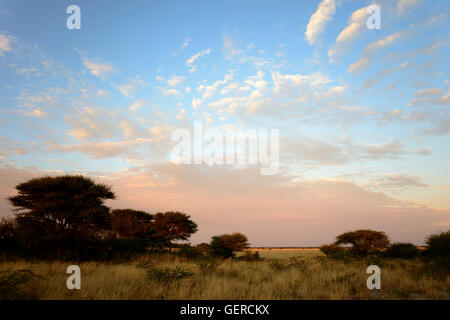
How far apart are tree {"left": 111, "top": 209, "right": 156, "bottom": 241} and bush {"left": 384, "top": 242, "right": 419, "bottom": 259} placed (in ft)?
96.5

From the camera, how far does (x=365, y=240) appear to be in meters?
31.4

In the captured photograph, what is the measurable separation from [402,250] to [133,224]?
33.3m

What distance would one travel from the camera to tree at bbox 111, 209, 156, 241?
34.4 m

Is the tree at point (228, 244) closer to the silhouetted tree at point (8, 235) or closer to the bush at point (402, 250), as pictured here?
the bush at point (402, 250)

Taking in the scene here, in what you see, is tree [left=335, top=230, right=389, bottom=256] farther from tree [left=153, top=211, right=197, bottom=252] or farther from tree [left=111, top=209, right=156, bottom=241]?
tree [left=111, top=209, right=156, bottom=241]

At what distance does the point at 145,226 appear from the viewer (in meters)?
36.8

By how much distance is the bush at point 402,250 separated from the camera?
25.3m

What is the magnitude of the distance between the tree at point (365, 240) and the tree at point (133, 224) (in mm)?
26760

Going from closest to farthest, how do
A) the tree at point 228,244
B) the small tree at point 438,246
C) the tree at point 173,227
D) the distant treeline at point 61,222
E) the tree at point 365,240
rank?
the distant treeline at point 61,222, the small tree at point 438,246, the tree at point 228,244, the tree at point 365,240, the tree at point 173,227

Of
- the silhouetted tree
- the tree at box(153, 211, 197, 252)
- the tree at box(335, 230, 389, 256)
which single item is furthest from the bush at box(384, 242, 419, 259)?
the silhouetted tree

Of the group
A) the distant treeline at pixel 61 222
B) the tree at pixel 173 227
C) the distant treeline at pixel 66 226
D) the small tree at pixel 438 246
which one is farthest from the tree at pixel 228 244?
the small tree at pixel 438 246

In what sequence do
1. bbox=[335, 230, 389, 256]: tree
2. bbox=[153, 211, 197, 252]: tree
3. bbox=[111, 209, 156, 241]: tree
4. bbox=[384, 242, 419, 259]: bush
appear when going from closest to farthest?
bbox=[384, 242, 419, 259]: bush → bbox=[335, 230, 389, 256]: tree → bbox=[111, 209, 156, 241]: tree → bbox=[153, 211, 197, 252]: tree
